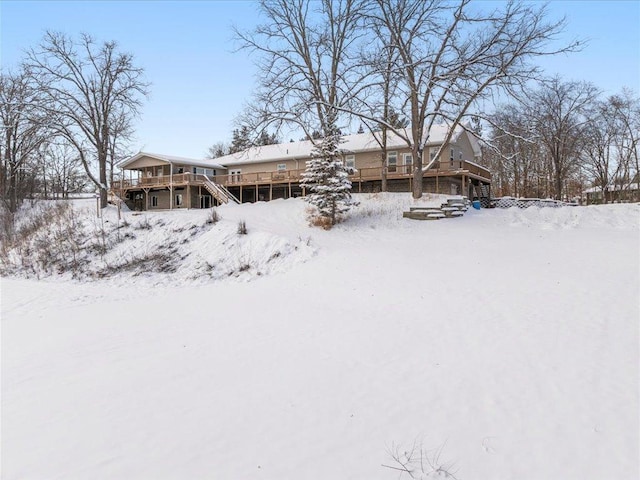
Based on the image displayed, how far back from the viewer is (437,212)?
17594mm

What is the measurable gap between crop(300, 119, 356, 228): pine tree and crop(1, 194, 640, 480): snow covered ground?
521cm

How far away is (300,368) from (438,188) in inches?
824

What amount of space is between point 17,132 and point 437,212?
34045 millimetres

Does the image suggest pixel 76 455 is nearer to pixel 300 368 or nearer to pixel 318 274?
pixel 300 368

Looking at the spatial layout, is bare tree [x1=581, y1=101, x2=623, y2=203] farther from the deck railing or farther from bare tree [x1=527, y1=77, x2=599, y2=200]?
the deck railing

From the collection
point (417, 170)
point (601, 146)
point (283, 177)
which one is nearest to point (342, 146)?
point (283, 177)

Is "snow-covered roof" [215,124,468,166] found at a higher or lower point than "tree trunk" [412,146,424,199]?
higher

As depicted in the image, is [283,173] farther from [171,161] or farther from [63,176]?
[63,176]

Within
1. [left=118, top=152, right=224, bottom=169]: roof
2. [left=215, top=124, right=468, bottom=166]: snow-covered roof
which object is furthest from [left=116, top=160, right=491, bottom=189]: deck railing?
[left=118, top=152, right=224, bottom=169]: roof

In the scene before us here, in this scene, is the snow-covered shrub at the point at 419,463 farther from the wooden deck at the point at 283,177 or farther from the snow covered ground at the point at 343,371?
the wooden deck at the point at 283,177

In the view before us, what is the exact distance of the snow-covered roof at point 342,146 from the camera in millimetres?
26203

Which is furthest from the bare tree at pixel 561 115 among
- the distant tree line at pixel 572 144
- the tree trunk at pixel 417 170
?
the tree trunk at pixel 417 170

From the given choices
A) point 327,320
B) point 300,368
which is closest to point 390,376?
point 300,368

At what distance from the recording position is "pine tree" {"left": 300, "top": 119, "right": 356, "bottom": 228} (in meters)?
16.5
